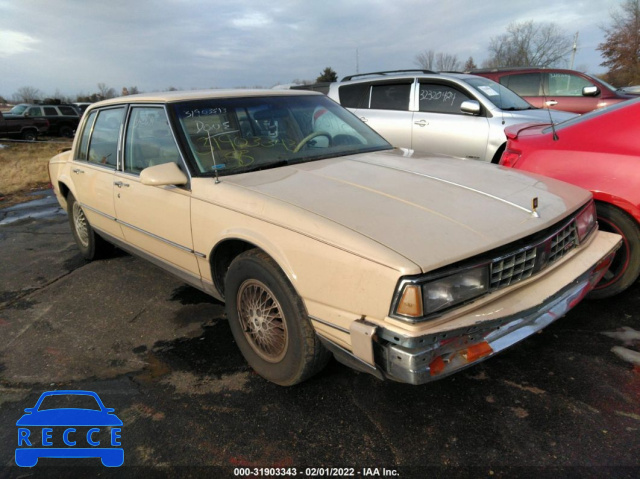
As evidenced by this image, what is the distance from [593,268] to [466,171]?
92 cm

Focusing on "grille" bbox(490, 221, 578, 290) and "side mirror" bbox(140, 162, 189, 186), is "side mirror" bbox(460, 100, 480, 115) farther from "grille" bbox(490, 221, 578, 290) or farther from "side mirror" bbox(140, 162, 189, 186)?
"side mirror" bbox(140, 162, 189, 186)

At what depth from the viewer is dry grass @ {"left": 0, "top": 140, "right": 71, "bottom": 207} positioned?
941 centimetres

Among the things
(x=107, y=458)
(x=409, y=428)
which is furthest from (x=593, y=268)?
(x=107, y=458)

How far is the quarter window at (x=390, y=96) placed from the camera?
668 centimetres

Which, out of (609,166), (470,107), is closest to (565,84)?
(470,107)

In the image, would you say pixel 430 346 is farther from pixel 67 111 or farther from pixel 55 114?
pixel 67 111

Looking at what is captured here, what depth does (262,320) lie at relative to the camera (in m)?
2.55

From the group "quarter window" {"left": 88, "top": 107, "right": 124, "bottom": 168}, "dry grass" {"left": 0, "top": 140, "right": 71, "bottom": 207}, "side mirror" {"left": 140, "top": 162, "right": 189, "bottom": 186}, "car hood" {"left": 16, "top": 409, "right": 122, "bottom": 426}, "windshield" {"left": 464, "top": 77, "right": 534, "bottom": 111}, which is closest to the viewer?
"car hood" {"left": 16, "top": 409, "right": 122, "bottom": 426}

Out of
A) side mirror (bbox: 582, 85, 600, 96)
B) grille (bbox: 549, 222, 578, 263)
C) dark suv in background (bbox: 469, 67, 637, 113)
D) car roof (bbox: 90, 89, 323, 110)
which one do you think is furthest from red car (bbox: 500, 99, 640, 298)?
dark suv in background (bbox: 469, 67, 637, 113)

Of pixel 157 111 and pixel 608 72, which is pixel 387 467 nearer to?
pixel 157 111

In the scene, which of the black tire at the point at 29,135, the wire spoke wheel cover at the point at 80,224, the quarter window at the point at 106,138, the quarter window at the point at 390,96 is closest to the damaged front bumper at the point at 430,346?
the quarter window at the point at 106,138

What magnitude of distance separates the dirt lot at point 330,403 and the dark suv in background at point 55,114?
66.1ft

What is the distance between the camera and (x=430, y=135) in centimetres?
629

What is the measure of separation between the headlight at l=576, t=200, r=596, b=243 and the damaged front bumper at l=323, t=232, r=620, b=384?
658 millimetres
